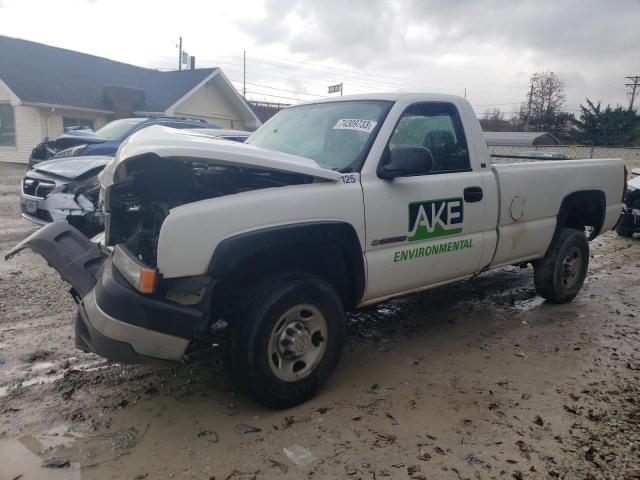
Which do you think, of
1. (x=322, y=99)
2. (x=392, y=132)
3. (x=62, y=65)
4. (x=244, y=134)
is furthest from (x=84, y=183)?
(x=62, y=65)

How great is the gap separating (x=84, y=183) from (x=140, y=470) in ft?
16.2

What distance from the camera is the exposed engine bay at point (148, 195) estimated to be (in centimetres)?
328

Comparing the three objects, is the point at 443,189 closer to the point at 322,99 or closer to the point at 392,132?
the point at 392,132

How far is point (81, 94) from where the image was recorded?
23.6 metres

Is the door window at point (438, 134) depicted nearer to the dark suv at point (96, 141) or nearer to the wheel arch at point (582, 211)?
the wheel arch at point (582, 211)

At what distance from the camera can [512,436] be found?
3.33 meters

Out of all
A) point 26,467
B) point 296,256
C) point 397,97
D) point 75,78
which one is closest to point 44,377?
point 26,467

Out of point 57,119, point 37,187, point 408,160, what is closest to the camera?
point 408,160

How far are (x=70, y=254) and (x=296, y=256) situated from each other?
1.59 metres

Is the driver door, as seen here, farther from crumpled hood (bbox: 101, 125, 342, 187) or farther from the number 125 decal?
crumpled hood (bbox: 101, 125, 342, 187)

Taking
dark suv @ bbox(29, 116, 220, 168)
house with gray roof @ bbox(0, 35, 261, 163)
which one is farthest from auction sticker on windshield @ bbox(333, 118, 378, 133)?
house with gray roof @ bbox(0, 35, 261, 163)

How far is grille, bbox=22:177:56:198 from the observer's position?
7043mm

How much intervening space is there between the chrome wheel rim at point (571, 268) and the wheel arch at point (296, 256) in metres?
3.12

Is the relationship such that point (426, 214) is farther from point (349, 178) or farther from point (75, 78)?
point (75, 78)
